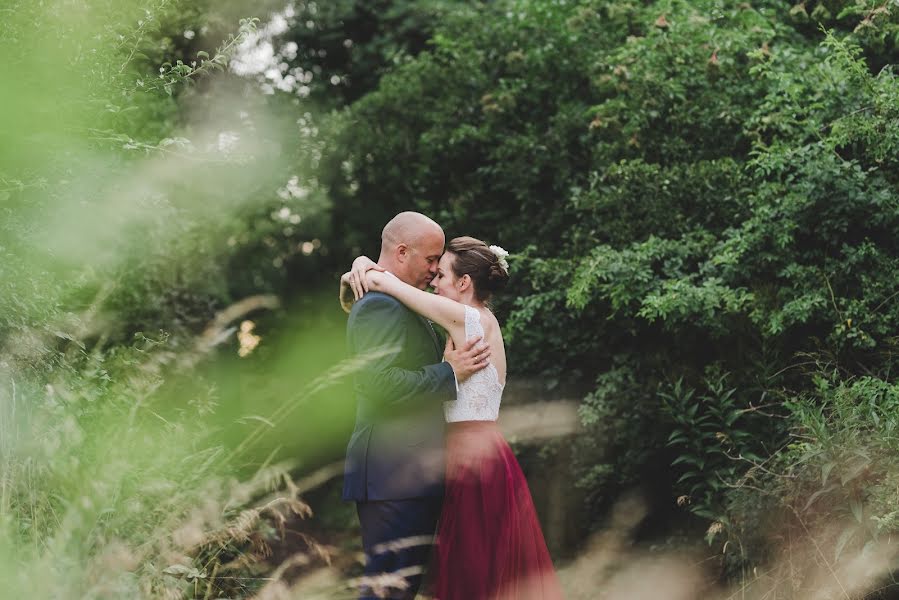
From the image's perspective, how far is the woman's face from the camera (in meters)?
4.23

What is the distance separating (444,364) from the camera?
3840 mm

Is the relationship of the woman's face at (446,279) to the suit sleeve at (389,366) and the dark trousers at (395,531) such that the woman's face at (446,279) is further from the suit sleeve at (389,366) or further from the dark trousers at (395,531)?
the dark trousers at (395,531)

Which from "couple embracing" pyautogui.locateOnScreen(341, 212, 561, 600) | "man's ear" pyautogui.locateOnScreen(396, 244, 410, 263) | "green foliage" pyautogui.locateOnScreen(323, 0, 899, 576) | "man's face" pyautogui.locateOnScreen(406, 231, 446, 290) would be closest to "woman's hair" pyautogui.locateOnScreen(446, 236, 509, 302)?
"couple embracing" pyautogui.locateOnScreen(341, 212, 561, 600)

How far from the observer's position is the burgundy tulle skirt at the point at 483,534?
390 centimetres

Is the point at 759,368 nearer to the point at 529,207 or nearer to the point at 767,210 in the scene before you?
the point at 767,210

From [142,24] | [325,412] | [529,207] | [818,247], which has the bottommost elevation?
[325,412]

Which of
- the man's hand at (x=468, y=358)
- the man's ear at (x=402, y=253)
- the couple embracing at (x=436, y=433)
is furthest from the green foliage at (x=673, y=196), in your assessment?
the man's ear at (x=402, y=253)

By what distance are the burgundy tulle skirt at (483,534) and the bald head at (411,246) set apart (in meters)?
0.70

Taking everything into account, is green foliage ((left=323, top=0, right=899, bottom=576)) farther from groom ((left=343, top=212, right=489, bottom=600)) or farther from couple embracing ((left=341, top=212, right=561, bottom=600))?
groom ((left=343, top=212, right=489, bottom=600))

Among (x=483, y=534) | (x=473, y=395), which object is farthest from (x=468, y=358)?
(x=483, y=534)

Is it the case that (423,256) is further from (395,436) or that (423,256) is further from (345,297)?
(395,436)

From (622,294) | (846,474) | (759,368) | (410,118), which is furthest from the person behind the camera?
(410,118)

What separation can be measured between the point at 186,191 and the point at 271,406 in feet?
9.18

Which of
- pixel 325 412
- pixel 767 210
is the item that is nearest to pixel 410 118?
pixel 325 412
